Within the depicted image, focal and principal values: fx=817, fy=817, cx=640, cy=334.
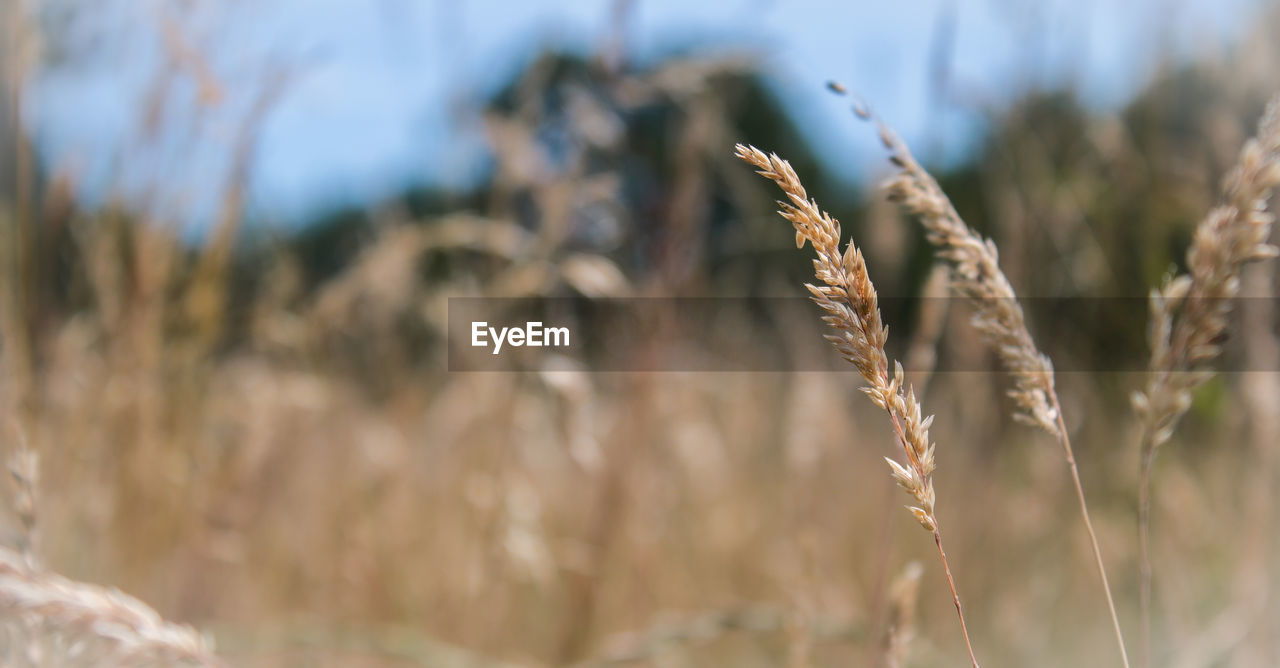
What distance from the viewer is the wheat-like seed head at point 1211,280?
0.86ft

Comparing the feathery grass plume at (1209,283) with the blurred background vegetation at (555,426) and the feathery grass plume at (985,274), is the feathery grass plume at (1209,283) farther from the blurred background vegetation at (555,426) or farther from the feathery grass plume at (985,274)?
the blurred background vegetation at (555,426)

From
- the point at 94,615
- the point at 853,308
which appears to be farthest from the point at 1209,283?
the point at 94,615

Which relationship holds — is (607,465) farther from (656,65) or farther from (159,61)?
(159,61)

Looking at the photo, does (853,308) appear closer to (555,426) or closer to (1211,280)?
(1211,280)

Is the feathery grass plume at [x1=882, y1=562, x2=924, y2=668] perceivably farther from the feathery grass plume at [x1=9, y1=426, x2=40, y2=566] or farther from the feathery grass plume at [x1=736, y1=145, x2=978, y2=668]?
the feathery grass plume at [x1=9, y1=426, x2=40, y2=566]

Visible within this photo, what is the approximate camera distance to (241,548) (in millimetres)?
979

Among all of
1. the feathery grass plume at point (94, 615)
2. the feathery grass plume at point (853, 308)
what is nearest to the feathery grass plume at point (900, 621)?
the feathery grass plume at point (853, 308)

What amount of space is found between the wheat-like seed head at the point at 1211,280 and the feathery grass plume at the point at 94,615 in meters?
0.34

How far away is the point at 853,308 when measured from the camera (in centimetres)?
28

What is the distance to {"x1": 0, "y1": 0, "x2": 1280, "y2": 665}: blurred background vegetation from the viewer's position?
2.85ft

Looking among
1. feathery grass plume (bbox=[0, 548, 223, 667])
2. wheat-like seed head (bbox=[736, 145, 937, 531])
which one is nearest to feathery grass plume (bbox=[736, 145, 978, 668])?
wheat-like seed head (bbox=[736, 145, 937, 531])

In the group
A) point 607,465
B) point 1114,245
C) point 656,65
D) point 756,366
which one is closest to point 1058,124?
point 1114,245

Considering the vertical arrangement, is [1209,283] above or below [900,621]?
above

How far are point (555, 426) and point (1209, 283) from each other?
127 cm
